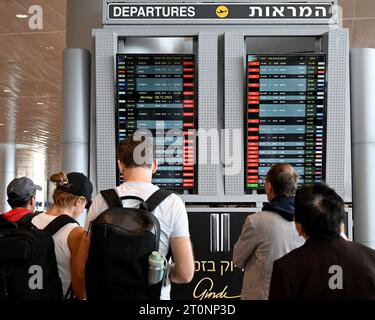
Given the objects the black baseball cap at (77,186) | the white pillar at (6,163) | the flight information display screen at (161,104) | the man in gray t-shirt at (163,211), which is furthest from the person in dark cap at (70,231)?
the white pillar at (6,163)

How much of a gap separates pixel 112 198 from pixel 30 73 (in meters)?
10.1

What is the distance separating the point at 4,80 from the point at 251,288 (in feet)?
35.2

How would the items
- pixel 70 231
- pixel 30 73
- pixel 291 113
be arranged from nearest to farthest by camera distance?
pixel 70 231 < pixel 291 113 < pixel 30 73

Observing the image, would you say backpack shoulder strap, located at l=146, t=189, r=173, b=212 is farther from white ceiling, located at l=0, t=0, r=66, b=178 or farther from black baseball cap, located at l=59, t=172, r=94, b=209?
white ceiling, located at l=0, t=0, r=66, b=178

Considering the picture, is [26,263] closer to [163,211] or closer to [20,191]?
[20,191]

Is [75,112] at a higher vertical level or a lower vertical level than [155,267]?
higher

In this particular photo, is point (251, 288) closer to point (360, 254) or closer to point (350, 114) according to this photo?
point (360, 254)

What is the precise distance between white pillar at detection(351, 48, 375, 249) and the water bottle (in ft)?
7.41

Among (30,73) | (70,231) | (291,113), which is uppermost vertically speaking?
(30,73)

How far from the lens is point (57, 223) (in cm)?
256

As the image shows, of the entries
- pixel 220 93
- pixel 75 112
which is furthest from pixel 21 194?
pixel 220 93

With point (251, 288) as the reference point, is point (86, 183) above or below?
above
